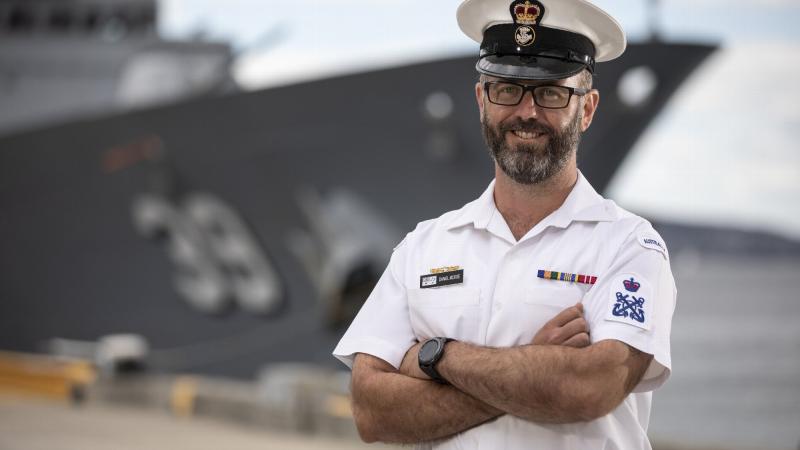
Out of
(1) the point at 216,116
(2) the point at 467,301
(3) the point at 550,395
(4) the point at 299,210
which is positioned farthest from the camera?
(1) the point at 216,116

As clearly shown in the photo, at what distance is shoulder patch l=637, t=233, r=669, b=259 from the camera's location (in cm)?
179

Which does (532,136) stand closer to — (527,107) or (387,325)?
(527,107)

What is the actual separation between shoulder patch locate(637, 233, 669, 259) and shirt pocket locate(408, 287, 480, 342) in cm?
29

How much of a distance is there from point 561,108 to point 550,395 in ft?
1.59

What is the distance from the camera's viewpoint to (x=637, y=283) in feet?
5.79

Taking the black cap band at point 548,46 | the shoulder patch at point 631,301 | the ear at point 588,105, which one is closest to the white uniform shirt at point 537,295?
the shoulder patch at point 631,301

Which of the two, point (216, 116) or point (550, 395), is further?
point (216, 116)

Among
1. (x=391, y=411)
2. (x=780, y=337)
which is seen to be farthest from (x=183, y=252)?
(x=780, y=337)

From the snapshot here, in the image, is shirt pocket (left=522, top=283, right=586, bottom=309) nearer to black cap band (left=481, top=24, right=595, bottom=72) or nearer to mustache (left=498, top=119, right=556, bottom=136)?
mustache (left=498, top=119, right=556, bottom=136)

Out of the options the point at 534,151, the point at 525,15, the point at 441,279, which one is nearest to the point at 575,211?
the point at 534,151

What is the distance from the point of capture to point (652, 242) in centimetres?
180

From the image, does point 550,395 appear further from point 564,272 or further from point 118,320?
point 118,320

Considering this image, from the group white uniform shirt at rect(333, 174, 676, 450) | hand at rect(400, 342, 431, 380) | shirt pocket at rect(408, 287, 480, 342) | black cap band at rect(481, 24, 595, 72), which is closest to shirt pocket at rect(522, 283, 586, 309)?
white uniform shirt at rect(333, 174, 676, 450)

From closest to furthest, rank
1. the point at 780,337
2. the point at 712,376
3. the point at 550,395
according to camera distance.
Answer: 1. the point at 550,395
2. the point at 712,376
3. the point at 780,337
